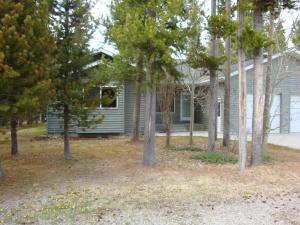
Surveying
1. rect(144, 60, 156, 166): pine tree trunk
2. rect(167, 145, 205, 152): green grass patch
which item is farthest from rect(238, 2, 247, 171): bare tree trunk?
rect(167, 145, 205, 152): green grass patch

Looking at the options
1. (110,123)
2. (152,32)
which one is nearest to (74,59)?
(152,32)

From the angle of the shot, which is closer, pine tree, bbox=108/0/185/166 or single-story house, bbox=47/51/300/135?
pine tree, bbox=108/0/185/166

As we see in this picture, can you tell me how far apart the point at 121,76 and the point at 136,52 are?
363cm

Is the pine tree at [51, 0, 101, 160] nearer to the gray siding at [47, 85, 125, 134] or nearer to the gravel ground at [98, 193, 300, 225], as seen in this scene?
the gravel ground at [98, 193, 300, 225]

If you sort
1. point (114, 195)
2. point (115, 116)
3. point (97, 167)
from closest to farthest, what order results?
point (114, 195) → point (97, 167) → point (115, 116)

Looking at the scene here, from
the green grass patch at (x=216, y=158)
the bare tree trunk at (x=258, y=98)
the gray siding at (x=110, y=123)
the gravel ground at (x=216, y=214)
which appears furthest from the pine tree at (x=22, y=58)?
the gray siding at (x=110, y=123)

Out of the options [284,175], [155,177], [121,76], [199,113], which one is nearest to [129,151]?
[121,76]

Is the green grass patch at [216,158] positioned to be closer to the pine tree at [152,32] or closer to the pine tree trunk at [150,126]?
the pine tree trunk at [150,126]

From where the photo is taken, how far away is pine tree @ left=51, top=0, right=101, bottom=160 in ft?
31.0

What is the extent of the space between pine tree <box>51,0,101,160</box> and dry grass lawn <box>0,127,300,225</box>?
159 cm

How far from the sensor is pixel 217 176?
8.15 metres

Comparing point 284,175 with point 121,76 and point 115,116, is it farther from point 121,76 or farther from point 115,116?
point 115,116

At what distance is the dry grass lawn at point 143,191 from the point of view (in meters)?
5.31

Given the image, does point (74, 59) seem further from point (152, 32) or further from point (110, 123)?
point (110, 123)
